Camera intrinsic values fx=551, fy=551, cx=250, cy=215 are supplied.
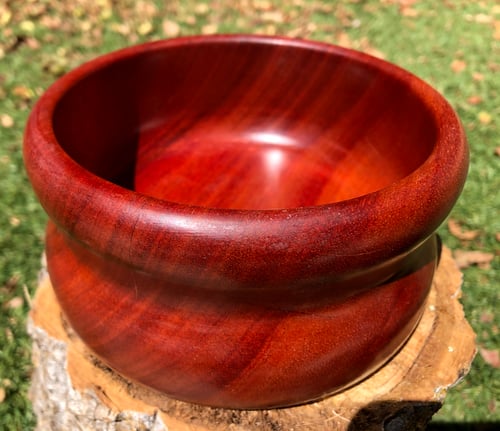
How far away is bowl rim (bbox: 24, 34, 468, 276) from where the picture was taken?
0.71 metres

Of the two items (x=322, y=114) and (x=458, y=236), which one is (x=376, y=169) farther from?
(x=458, y=236)

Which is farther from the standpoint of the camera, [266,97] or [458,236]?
[458,236]

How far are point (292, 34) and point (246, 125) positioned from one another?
172 cm

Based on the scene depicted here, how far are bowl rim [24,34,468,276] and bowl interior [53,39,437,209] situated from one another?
36 centimetres

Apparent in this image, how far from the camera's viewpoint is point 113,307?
0.89 metres

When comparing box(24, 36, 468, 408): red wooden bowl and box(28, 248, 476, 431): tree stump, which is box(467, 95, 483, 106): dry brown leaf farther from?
box(28, 248, 476, 431): tree stump

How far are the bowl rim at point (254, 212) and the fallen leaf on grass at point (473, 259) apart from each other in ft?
3.37

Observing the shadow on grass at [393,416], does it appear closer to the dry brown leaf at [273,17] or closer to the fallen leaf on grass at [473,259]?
the fallen leaf on grass at [473,259]

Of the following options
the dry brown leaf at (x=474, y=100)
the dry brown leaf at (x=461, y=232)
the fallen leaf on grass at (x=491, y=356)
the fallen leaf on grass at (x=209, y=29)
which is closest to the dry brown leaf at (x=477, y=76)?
the dry brown leaf at (x=474, y=100)

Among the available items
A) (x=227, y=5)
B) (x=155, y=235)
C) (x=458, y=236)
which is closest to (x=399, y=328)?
(x=155, y=235)

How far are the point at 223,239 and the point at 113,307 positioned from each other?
11.3 inches

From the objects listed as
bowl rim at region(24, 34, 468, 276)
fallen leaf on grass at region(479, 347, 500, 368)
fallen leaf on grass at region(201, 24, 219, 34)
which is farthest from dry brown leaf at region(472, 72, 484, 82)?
bowl rim at region(24, 34, 468, 276)

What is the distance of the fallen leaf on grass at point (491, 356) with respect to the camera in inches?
63.2

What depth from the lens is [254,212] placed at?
0.72 metres
